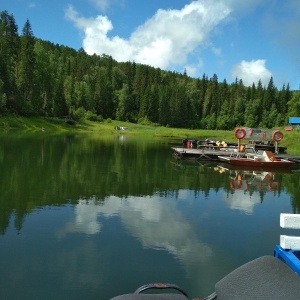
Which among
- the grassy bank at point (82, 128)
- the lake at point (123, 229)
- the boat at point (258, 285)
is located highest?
the grassy bank at point (82, 128)

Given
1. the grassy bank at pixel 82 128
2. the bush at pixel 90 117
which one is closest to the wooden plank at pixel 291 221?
the grassy bank at pixel 82 128

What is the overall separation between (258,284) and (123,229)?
933 centimetres

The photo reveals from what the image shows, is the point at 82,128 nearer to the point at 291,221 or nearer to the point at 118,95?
the point at 118,95

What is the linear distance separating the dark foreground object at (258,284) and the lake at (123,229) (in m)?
4.30

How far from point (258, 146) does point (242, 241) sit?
4618 centimetres

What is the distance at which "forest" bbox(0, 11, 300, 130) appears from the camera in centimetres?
9612

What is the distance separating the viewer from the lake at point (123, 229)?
30.5 feet

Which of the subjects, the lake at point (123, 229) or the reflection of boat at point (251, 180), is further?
the reflection of boat at point (251, 180)

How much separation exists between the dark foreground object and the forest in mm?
78787

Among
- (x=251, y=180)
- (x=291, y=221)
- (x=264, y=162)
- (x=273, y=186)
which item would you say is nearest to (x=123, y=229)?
(x=291, y=221)

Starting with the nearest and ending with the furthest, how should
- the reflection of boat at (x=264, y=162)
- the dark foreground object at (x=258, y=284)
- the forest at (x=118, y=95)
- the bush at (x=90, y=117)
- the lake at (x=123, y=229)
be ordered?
the dark foreground object at (x=258, y=284) → the lake at (x=123, y=229) → the reflection of boat at (x=264, y=162) → the forest at (x=118, y=95) → the bush at (x=90, y=117)

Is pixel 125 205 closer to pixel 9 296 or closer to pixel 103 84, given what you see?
pixel 9 296

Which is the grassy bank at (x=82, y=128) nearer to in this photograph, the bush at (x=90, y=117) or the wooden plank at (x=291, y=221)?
the bush at (x=90, y=117)

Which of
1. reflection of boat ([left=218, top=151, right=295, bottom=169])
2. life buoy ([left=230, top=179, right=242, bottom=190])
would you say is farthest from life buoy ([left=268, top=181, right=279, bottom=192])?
reflection of boat ([left=218, top=151, right=295, bottom=169])
